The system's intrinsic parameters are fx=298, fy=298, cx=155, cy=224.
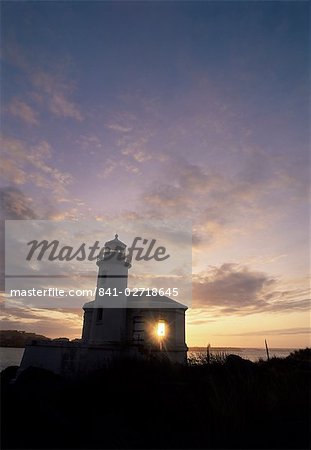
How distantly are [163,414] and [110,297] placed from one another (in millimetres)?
14580

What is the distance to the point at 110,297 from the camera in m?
23.1

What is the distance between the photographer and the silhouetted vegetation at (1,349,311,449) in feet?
24.2

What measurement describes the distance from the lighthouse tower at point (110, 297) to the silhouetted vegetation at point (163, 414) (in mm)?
9822

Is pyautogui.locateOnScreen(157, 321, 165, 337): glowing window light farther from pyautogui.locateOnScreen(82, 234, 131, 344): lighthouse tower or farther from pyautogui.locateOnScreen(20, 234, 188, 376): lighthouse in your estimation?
pyautogui.locateOnScreen(82, 234, 131, 344): lighthouse tower

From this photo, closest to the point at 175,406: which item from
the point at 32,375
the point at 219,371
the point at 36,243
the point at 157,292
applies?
the point at 219,371

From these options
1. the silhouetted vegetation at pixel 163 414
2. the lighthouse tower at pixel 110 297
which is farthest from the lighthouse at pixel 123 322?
the silhouetted vegetation at pixel 163 414

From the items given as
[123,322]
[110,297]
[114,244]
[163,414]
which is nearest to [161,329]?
[123,322]

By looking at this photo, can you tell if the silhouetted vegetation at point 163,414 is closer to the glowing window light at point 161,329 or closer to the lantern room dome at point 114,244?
the glowing window light at point 161,329

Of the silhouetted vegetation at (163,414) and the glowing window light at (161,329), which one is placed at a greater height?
the glowing window light at (161,329)

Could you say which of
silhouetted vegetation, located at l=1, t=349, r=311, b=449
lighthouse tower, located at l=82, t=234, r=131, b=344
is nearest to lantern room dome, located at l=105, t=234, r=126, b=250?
lighthouse tower, located at l=82, t=234, r=131, b=344

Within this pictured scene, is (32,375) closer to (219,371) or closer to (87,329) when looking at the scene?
(87,329)

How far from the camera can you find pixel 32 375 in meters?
17.1

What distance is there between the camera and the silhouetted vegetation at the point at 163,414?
7.38 m

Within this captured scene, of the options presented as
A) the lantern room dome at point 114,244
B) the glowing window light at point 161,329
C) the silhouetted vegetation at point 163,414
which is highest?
the lantern room dome at point 114,244
